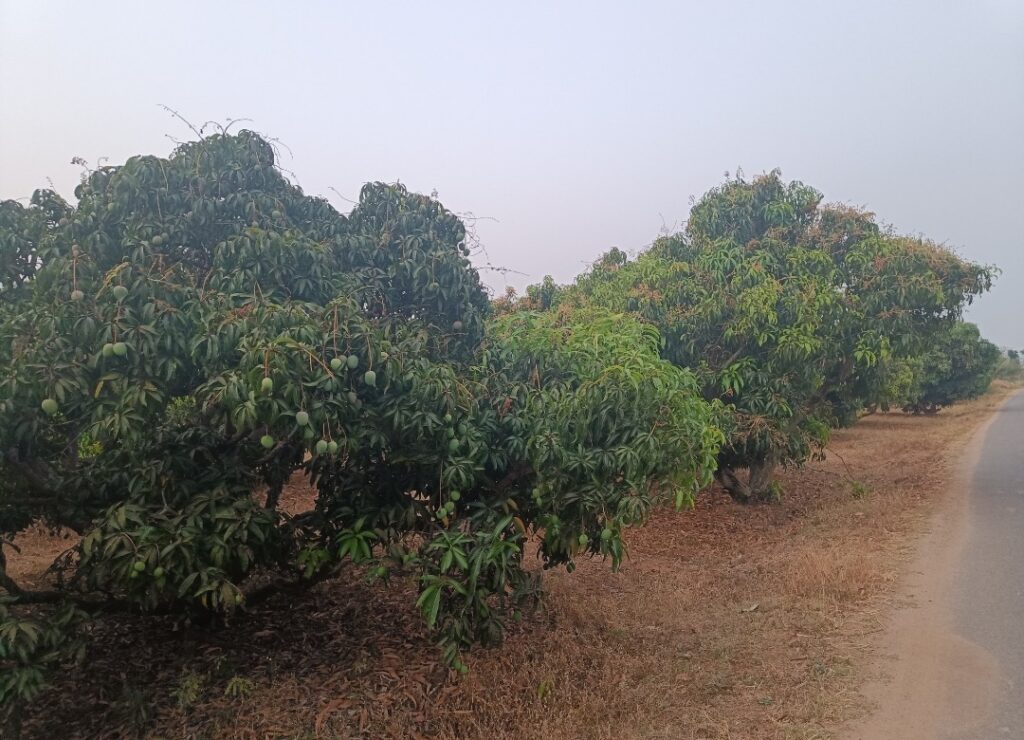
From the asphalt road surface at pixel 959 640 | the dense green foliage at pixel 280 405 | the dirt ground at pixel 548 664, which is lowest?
the dirt ground at pixel 548 664

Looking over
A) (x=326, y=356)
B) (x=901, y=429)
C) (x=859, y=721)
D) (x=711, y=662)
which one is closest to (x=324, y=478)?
(x=326, y=356)

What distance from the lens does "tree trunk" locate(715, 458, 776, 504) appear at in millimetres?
10938

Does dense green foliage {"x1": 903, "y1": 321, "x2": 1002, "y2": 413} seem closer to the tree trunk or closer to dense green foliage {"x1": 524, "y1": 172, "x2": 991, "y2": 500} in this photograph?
dense green foliage {"x1": 524, "y1": 172, "x2": 991, "y2": 500}

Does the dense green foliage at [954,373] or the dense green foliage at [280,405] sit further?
the dense green foliage at [954,373]

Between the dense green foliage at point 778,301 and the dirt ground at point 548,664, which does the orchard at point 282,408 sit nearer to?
the dirt ground at point 548,664

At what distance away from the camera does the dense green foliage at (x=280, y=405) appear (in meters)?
3.44

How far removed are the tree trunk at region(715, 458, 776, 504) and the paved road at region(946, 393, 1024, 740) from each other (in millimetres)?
2724

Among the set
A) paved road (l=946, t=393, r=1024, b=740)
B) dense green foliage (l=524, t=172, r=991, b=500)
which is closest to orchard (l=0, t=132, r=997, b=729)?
paved road (l=946, t=393, r=1024, b=740)

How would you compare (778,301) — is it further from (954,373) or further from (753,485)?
(954,373)

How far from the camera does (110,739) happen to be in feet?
12.8

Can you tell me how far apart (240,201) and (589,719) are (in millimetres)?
3888

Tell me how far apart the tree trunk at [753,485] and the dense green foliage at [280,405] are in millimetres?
6816

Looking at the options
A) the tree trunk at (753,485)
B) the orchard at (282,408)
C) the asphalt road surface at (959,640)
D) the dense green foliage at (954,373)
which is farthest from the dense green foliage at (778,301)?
the dense green foliage at (954,373)

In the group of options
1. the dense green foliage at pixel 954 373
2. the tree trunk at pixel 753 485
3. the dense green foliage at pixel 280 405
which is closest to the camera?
the dense green foliage at pixel 280 405
